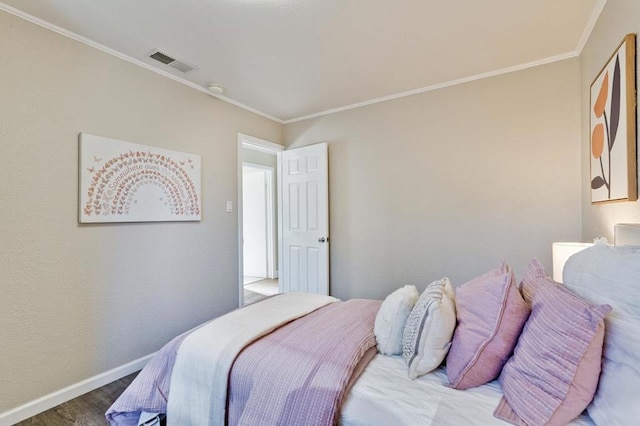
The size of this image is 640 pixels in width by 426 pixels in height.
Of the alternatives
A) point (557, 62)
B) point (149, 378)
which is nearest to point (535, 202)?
point (557, 62)

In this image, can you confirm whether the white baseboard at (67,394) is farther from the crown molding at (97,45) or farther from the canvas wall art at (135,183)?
the crown molding at (97,45)

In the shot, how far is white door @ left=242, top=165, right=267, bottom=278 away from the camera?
222 inches

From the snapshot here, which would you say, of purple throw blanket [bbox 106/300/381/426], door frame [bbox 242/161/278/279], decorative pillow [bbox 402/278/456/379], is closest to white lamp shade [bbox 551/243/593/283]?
decorative pillow [bbox 402/278/456/379]

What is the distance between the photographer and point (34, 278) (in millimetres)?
1904

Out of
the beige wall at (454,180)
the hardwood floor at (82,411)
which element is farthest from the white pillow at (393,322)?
the hardwood floor at (82,411)

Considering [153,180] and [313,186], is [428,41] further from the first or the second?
[153,180]

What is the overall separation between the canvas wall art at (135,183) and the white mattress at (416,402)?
2.13 meters

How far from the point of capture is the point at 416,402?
1.07 metres

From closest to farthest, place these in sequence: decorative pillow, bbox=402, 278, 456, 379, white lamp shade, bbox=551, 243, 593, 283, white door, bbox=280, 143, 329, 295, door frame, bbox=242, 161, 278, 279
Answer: decorative pillow, bbox=402, 278, 456, 379
white lamp shade, bbox=551, 243, 593, 283
white door, bbox=280, 143, 329, 295
door frame, bbox=242, 161, 278, 279

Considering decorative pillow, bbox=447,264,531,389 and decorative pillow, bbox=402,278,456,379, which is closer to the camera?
decorative pillow, bbox=447,264,531,389

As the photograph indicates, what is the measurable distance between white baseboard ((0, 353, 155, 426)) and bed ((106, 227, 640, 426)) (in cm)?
78

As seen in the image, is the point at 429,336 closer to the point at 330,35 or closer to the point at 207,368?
the point at 207,368

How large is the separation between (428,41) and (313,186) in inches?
75.1

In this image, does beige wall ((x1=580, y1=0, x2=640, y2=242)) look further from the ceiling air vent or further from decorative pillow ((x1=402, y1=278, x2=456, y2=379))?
the ceiling air vent
